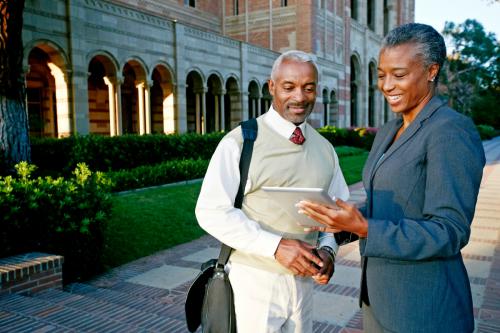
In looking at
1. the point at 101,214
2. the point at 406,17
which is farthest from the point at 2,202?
the point at 406,17

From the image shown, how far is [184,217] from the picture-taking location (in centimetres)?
775

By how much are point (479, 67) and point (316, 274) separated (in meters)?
70.6

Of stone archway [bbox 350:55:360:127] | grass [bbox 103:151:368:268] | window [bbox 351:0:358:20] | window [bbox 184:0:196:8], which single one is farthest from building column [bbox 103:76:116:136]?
window [bbox 351:0:358:20]

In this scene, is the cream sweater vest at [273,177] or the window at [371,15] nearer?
the cream sweater vest at [273,177]

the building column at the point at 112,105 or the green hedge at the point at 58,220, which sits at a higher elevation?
the building column at the point at 112,105

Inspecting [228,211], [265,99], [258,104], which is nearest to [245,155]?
[228,211]

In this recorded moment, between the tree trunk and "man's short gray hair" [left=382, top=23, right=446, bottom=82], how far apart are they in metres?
8.28

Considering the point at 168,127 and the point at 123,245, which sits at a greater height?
the point at 168,127

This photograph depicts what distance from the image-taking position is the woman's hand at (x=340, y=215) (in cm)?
151

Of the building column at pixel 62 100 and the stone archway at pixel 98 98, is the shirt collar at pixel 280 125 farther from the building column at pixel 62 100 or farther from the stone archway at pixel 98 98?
the stone archway at pixel 98 98

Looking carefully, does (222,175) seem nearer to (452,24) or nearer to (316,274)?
(316,274)

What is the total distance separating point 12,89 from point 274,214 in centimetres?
802

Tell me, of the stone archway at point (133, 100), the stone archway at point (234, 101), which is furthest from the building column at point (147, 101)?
the stone archway at point (234, 101)

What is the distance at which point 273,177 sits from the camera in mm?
1895
